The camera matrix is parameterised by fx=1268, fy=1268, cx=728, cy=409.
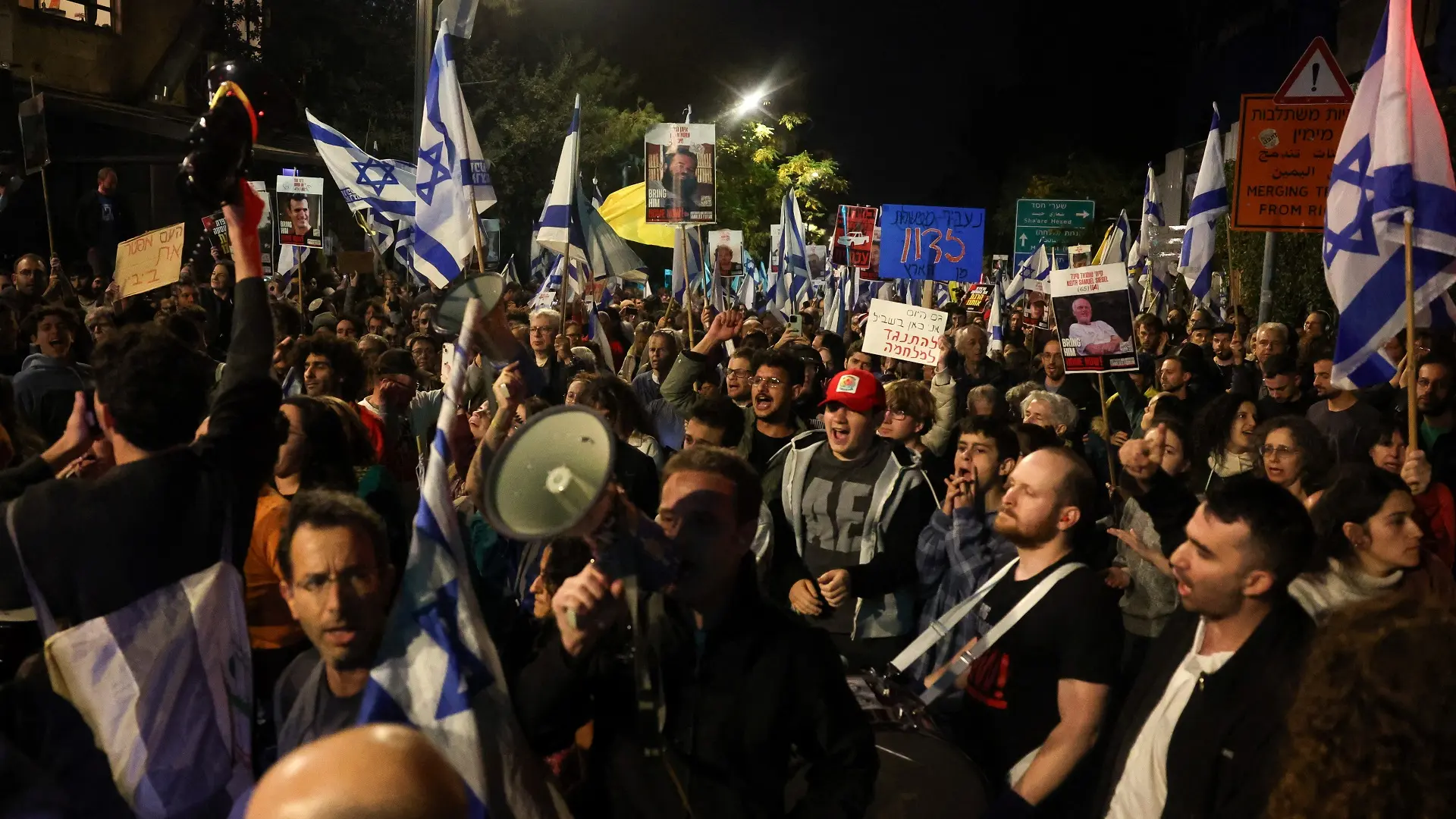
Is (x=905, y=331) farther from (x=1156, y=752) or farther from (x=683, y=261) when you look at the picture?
(x=1156, y=752)

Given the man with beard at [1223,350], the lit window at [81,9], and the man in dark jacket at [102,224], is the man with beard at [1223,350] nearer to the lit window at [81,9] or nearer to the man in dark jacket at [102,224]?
the man in dark jacket at [102,224]

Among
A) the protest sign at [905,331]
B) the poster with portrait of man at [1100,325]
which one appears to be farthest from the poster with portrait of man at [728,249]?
the poster with portrait of man at [1100,325]

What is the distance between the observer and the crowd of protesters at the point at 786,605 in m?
2.20

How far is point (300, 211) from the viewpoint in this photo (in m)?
15.6

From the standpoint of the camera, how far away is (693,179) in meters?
13.0

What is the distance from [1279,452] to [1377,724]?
3.69 meters

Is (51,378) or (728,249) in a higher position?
(728,249)

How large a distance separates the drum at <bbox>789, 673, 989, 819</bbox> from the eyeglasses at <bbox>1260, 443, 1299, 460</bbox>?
2.59 metres

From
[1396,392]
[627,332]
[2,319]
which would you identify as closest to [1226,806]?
[1396,392]

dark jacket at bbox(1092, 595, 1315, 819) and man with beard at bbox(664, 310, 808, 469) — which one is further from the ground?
man with beard at bbox(664, 310, 808, 469)

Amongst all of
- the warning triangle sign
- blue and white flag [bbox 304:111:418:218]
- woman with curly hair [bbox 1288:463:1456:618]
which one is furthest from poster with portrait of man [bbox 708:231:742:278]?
woman with curly hair [bbox 1288:463:1456:618]

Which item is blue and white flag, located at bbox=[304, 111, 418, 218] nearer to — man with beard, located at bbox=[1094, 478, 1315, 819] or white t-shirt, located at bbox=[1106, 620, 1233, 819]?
man with beard, located at bbox=[1094, 478, 1315, 819]

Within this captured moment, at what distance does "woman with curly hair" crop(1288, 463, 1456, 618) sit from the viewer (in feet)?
13.2

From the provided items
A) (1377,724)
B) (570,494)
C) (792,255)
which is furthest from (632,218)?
(1377,724)
